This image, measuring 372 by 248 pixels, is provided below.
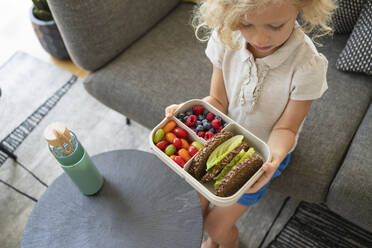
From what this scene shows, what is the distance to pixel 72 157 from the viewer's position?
899 millimetres

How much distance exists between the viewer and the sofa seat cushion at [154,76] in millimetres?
1298

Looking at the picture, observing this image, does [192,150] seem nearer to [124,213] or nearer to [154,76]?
[124,213]

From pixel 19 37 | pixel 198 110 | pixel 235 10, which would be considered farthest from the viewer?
pixel 19 37

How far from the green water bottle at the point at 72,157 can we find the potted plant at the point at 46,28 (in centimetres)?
135

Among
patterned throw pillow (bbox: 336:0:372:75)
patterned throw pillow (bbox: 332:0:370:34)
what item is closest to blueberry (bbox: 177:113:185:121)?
patterned throw pillow (bbox: 336:0:372:75)

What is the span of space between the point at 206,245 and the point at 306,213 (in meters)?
0.51

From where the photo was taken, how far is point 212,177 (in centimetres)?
75

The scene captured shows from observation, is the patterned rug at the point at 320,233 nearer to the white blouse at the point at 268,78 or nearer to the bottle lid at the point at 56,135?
the white blouse at the point at 268,78

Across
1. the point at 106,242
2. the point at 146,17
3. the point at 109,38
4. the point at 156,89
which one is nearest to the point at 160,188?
the point at 106,242

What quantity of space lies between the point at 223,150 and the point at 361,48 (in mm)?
836

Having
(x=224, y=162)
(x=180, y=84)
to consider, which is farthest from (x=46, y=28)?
(x=224, y=162)

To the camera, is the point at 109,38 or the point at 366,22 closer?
the point at 366,22

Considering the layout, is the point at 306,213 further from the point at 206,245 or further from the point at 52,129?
the point at 52,129

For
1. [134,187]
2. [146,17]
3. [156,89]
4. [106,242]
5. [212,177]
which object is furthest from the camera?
[146,17]
